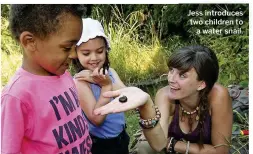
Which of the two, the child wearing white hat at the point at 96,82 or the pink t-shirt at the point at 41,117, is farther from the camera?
the child wearing white hat at the point at 96,82

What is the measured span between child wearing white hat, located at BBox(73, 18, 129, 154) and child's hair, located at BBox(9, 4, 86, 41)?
0.13 metres

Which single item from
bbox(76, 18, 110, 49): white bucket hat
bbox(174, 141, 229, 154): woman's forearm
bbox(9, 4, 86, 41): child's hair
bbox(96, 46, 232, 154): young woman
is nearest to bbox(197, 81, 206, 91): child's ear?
bbox(96, 46, 232, 154): young woman

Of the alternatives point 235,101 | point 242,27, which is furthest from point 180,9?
point 235,101

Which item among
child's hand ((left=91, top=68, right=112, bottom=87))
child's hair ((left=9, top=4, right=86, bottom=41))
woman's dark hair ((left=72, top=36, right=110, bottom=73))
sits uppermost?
child's hair ((left=9, top=4, right=86, bottom=41))

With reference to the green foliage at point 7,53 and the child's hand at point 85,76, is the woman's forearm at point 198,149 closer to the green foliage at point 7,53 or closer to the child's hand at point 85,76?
the child's hand at point 85,76

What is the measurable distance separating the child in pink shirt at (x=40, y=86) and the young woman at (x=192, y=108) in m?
0.21

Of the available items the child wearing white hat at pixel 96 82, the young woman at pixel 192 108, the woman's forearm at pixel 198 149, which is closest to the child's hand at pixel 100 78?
the child wearing white hat at pixel 96 82

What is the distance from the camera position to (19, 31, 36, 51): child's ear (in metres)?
0.55

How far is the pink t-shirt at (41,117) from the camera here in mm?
520

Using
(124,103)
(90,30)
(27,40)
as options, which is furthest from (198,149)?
(27,40)

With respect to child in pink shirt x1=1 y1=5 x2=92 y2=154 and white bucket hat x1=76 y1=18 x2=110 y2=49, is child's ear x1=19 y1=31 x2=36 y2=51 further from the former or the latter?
white bucket hat x1=76 y1=18 x2=110 y2=49

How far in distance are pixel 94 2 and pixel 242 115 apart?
0.37 meters

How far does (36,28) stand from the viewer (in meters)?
0.55
